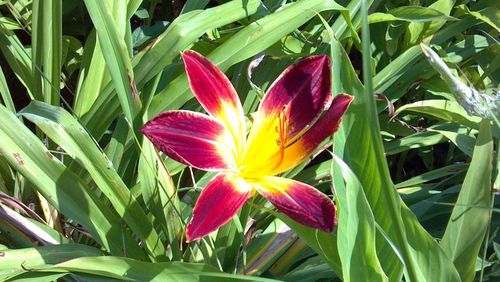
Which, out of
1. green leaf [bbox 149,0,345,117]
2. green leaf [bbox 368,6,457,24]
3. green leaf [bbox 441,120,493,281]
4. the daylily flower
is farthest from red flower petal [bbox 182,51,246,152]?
green leaf [bbox 368,6,457,24]

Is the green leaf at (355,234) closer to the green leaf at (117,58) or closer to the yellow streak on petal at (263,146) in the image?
the yellow streak on petal at (263,146)

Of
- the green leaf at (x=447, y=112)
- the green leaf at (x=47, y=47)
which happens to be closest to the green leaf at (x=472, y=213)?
the green leaf at (x=447, y=112)

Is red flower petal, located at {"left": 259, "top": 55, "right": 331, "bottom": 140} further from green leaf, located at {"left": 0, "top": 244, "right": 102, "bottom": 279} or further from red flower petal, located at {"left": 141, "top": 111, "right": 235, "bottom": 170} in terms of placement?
green leaf, located at {"left": 0, "top": 244, "right": 102, "bottom": 279}

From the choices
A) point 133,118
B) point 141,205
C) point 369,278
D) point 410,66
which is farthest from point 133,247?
point 410,66

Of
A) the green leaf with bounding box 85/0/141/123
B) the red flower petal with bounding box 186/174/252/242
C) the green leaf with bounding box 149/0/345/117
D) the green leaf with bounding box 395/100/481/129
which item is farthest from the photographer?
the green leaf with bounding box 395/100/481/129

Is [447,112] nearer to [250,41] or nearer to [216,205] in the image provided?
[250,41]

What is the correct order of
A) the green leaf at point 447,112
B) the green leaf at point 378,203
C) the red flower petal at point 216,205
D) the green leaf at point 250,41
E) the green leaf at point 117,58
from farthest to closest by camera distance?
the green leaf at point 447,112 → the green leaf at point 250,41 → the green leaf at point 117,58 → the green leaf at point 378,203 → the red flower petal at point 216,205
